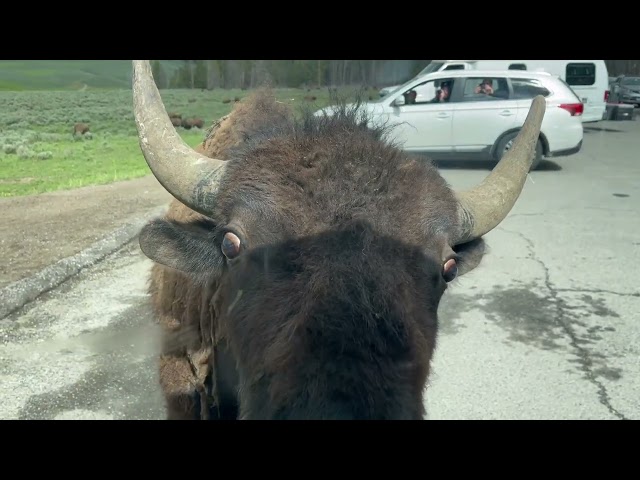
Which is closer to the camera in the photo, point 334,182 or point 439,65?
point 334,182

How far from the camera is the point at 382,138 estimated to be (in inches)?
130

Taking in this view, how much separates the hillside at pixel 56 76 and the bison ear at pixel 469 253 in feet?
12.6

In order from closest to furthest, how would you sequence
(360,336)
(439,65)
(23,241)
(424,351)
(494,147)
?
(360,336)
(424,351)
(23,241)
(494,147)
(439,65)

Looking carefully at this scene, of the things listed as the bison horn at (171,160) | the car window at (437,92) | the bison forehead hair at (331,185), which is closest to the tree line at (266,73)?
the bison horn at (171,160)

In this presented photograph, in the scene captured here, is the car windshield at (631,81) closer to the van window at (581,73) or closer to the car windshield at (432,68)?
the van window at (581,73)

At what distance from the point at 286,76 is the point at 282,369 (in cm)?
478

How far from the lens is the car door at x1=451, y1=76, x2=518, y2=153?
16.2 meters

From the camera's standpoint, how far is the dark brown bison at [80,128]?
11.1m

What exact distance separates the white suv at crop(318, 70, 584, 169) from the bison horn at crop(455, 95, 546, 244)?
12.8 meters

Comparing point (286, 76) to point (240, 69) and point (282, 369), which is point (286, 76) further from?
point (282, 369)

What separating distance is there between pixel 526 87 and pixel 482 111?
1.46 m

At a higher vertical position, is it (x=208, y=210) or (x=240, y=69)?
(x=240, y=69)

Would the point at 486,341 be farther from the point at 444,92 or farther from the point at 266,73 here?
the point at 444,92

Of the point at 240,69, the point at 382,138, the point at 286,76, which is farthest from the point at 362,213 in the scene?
the point at 240,69
